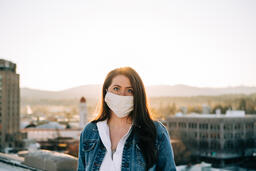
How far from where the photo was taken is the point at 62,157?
474 centimetres

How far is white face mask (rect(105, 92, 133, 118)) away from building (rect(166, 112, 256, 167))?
42.6 metres

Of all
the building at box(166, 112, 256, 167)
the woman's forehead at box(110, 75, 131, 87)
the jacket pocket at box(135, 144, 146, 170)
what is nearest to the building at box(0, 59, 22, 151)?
the building at box(166, 112, 256, 167)

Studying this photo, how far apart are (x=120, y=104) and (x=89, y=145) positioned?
17.6 inches

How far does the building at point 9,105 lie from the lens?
4844cm

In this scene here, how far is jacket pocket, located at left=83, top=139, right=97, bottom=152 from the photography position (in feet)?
8.42

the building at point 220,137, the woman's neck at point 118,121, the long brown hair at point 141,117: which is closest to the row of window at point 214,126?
the building at point 220,137

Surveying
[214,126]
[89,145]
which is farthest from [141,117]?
[214,126]

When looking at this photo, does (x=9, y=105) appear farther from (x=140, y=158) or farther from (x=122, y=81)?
(x=140, y=158)

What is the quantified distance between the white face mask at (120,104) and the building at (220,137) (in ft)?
140

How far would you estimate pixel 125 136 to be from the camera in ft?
8.19

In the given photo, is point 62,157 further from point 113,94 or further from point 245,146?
point 245,146

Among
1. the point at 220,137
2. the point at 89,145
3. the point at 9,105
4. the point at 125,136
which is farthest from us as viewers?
the point at 9,105

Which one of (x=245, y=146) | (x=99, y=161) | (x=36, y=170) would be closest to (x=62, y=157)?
(x=36, y=170)

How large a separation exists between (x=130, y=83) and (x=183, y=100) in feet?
546
